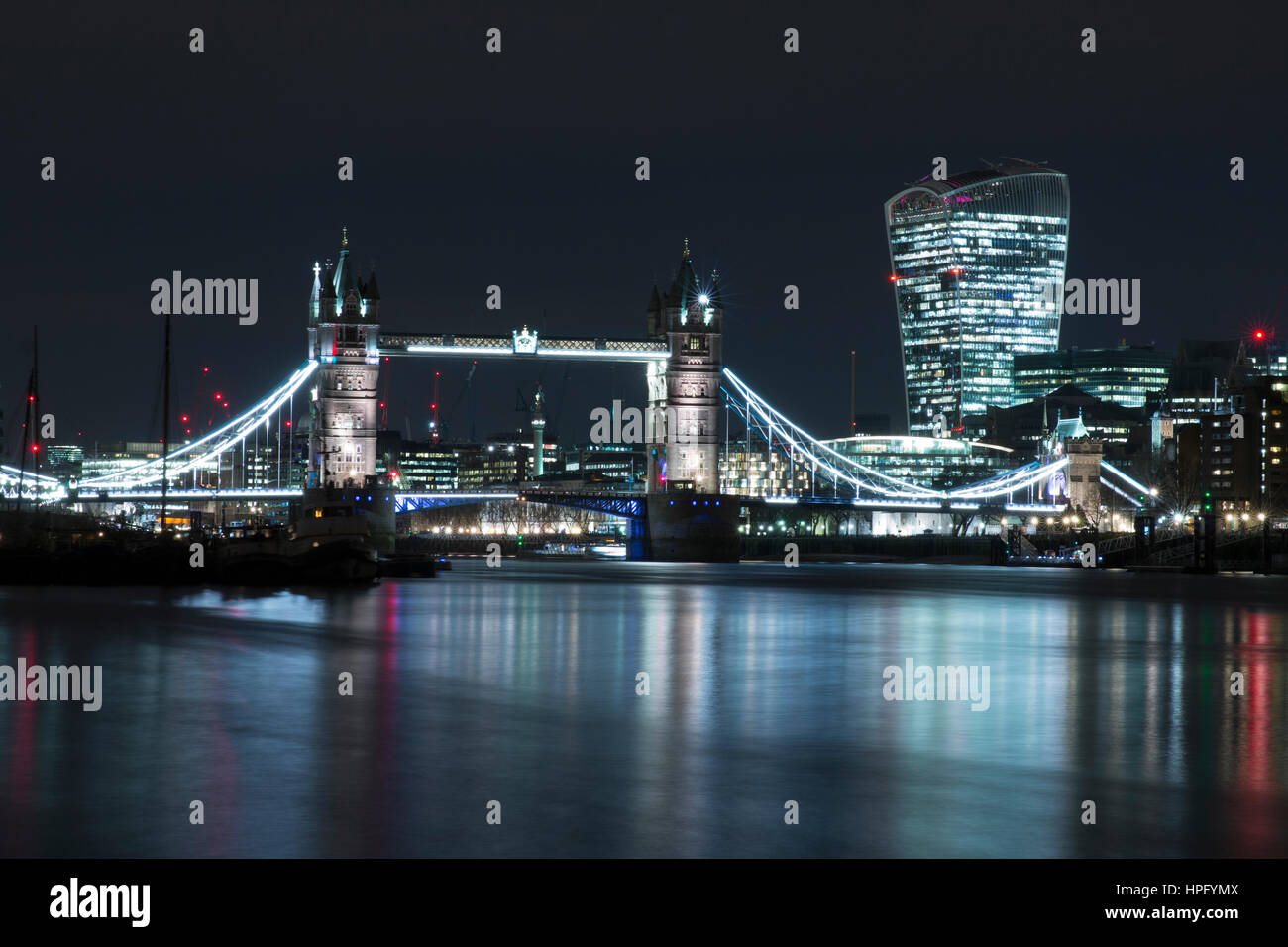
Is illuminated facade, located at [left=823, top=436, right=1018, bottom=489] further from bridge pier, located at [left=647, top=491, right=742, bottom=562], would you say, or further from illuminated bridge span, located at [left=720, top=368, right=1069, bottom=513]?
bridge pier, located at [left=647, top=491, right=742, bottom=562]

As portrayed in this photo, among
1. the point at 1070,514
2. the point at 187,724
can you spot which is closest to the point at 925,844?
the point at 187,724

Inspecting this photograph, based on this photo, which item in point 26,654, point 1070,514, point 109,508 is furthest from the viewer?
point 109,508

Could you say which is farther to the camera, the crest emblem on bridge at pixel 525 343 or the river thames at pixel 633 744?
the crest emblem on bridge at pixel 525 343

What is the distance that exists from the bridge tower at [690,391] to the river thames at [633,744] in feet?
225

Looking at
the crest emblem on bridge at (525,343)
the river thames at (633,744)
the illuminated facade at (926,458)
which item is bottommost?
the river thames at (633,744)

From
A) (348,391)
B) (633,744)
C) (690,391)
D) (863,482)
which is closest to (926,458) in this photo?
(863,482)

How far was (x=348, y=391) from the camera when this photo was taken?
3878 inches

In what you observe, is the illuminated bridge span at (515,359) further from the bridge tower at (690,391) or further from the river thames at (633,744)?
the river thames at (633,744)

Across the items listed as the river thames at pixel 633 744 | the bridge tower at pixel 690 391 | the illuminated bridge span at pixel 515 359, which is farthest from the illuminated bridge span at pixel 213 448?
the river thames at pixel 633 744

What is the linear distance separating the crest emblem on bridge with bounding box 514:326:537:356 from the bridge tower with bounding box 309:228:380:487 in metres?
10.6

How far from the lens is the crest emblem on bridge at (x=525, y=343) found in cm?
9200
